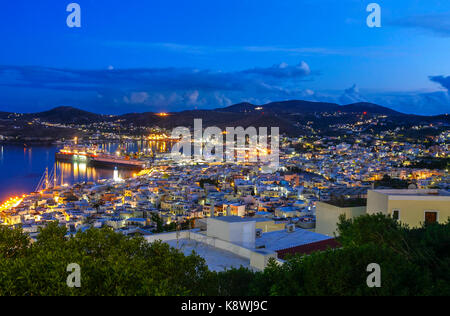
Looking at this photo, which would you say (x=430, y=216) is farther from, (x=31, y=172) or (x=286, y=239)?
(x=31, y=172)

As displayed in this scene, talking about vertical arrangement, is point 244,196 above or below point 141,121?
below

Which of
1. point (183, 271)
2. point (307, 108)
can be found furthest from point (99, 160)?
point (307, 108)

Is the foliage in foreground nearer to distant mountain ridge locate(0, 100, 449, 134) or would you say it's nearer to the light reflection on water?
the light reflection on water

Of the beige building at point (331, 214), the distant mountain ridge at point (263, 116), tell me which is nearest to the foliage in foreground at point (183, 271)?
the beige building at point (331, 214)
